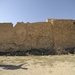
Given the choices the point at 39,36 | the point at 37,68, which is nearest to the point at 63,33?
the point at 39,36

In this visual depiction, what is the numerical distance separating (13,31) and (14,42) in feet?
2.81

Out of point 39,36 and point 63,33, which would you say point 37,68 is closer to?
point 39,36

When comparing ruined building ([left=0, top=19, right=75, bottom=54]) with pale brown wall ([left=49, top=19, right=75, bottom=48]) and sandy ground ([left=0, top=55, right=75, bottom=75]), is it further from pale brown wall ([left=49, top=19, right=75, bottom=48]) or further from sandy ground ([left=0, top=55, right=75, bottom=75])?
sandy ground ([left=0, top=55, right=75, bottom=75])

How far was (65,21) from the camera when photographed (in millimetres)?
16672

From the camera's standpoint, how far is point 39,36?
16.3m

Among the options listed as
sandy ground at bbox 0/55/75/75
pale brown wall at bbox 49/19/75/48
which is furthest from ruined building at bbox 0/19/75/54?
sandy ground at bbox 0/55/75/75

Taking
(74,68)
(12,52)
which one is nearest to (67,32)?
(12,52)

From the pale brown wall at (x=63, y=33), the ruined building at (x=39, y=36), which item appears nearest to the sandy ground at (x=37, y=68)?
the ruined building at (x=39, y=36)

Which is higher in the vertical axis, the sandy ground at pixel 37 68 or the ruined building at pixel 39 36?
the ruined building at pixel 39 36

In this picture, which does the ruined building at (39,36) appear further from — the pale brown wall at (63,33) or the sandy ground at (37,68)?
the sandy ground at (37,68)

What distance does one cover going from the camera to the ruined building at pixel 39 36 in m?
16.1

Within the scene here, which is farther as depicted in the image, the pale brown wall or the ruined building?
the pale brown wall

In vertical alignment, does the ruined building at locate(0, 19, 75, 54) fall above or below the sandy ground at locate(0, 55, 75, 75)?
above

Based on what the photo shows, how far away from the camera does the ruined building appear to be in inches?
632
